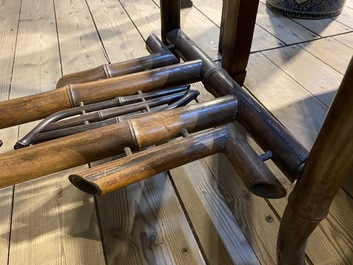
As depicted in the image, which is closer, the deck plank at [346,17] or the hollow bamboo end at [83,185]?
the hollow bamboo end at [83,185]

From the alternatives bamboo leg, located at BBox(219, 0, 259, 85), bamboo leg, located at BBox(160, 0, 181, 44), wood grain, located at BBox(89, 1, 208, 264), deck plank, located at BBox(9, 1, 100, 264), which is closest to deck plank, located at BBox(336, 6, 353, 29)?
bamboo leg, located at BBox(219, 0, 259, 85)

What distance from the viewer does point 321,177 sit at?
397mm

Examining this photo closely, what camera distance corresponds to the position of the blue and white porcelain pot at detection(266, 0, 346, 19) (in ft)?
4.87

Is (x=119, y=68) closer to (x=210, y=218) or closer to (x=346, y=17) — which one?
(x=210, y=218)

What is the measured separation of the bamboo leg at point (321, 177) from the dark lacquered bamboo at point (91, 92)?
342 millimetres

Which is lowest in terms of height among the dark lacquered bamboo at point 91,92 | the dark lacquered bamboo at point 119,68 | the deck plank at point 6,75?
the deck plank at point 6,75

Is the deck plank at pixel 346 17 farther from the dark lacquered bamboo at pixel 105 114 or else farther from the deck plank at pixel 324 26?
the dark lacquered bamboo at pixel 105 114

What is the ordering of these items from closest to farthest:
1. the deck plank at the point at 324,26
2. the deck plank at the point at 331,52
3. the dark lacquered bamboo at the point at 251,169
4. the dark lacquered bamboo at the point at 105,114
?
1. the dark lacquered bamboo at the point at 251,169
2. the dark lacquered bamboo at the point at 105,114
3. the deck plank at the point at 331,52
4. the deck plank at the point at 324,26

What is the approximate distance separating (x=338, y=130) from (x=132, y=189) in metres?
0.51

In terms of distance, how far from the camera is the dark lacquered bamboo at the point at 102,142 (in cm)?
43

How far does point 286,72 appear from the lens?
1147mm

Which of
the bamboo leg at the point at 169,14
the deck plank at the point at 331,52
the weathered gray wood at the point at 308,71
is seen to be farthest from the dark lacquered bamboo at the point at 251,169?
the deck plank at the point at 331,52

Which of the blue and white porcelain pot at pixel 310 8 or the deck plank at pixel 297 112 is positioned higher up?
the blue and white porcelain pot at pixel 310 8

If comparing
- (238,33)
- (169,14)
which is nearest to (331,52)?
(238,33)
